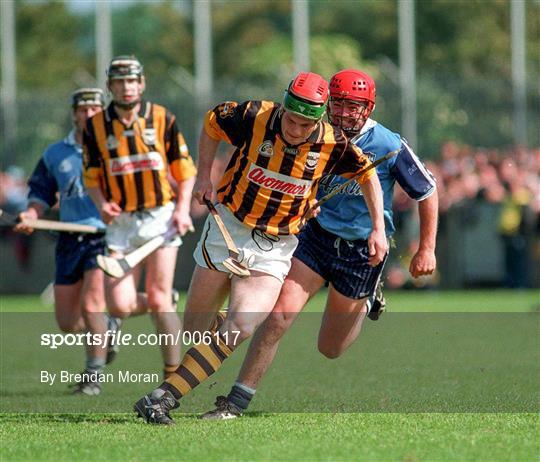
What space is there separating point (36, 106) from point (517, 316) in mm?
11686

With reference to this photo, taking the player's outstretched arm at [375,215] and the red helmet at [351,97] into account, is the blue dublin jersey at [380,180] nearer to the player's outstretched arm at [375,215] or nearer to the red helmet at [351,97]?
the red helmet at [351,97]

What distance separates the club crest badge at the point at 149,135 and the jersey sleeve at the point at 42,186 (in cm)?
110

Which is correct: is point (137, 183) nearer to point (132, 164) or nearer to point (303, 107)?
point (132, 164)

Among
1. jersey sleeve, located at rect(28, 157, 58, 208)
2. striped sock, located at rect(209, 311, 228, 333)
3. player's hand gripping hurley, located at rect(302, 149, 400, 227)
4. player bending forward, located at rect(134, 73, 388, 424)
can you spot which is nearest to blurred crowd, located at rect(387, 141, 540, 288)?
jersey sleeve, located at rect(28, 157, 58, 208)

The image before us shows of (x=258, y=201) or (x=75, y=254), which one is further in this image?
(x=75, y=254)

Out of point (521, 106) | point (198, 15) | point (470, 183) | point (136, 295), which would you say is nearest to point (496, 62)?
point (198, 15)

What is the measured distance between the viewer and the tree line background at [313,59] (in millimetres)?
23312

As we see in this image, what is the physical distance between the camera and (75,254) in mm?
9836

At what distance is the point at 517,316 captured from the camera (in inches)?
579

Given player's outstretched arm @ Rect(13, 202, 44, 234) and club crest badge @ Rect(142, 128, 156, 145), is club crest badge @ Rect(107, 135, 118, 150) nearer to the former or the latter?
club crest badge @ Rect(142, 128, 156, 145)

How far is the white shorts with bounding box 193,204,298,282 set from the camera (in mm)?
7387

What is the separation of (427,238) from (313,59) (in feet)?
89.1

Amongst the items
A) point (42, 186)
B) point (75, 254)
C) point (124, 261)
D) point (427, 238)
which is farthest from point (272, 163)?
point (42, 186)

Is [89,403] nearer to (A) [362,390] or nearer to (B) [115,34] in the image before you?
(A) [362,390]
